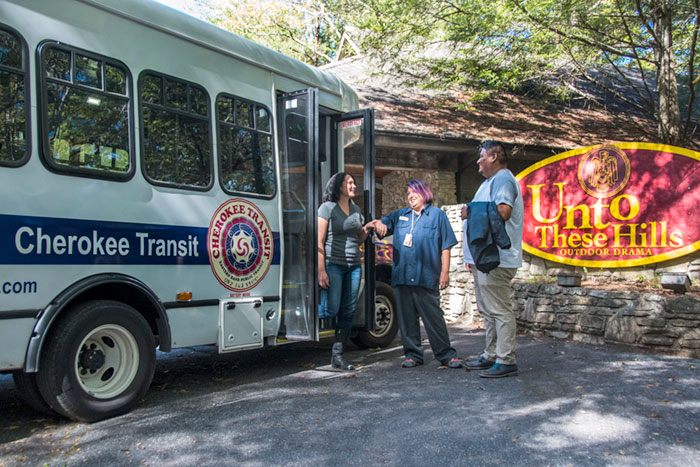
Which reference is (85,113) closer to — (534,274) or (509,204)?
(509,204)

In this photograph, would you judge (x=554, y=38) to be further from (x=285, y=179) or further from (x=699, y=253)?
(x=285, y=179)

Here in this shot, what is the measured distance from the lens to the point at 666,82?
913 centimetres

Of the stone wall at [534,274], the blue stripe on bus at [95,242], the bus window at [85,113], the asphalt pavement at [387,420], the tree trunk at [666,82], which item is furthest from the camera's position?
the tree trunk at [666,82]

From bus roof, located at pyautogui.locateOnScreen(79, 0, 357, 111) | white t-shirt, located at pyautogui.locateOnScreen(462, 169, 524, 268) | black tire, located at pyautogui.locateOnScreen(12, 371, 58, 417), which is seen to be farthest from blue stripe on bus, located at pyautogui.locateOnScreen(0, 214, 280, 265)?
white t-shirt, located at pyautogui.locateOnScreen(462, 169, 524, 268)

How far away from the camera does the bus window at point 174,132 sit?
4516 millimetres

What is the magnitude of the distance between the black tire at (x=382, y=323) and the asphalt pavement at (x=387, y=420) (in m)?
0.92

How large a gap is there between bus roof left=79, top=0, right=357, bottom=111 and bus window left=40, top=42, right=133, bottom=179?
0.44 metres

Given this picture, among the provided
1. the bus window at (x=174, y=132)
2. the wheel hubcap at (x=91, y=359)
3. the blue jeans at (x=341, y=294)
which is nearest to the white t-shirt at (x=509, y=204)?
the blue jeans at (x=341, y=294)

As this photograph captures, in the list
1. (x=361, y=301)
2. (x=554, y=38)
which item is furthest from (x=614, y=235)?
(x=361, y=301)

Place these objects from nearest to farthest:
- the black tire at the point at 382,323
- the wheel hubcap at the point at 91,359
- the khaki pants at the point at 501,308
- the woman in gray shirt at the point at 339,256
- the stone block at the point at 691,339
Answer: the wheel hubcap at the point at 91,359, the khaki pants at the point at 501,308, the woman in gray shirt at the point at 339,256, the stone block at the point at 691,339, the black tire at the point at 382,323

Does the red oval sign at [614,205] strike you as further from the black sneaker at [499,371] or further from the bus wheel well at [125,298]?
the bus wheel well at [125,298]

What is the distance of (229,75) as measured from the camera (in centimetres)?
523

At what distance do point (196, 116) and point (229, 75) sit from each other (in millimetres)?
575

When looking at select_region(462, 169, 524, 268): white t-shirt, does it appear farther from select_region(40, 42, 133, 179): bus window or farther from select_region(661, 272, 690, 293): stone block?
select_region(40, 42, 133, 179): bus window
